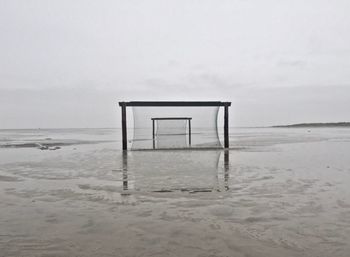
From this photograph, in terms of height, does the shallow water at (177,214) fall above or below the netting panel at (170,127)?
below

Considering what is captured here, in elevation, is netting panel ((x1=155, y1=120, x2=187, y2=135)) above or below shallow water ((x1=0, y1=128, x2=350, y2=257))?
above

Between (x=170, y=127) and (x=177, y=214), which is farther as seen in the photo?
(x=170, y=127)

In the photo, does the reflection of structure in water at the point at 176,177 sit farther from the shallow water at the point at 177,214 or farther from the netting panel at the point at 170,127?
the netting panel at the point at 170,127

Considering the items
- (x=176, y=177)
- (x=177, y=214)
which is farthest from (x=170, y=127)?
(x=177, y=214)

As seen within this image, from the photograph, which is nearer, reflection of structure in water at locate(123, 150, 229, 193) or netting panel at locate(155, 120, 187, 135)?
reflection of structure in water at locate(123, 150, 229, 193)

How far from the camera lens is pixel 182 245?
4055 millimetres

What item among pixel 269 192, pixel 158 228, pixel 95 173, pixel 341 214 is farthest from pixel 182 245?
pixel 95 173

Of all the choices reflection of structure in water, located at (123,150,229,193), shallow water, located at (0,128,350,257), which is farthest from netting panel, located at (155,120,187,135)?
shallow water, located at (0,128,350,257)

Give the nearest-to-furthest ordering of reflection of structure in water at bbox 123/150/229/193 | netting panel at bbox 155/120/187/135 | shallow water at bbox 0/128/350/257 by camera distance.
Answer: shallow water at bbox 0/128/350/257
reflection of structure in water at bbox 123/150/229/193
netting panel at bbox 155/120/187/135

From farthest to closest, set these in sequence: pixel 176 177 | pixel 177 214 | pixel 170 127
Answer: pixel 170 127, pixel 176 177, pixel 177 214

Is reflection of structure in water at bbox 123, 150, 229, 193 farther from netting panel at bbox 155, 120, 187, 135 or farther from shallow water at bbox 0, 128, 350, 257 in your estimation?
netting panel at bbox 155, 120, 187, 135

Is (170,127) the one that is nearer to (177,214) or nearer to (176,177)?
(176,177)

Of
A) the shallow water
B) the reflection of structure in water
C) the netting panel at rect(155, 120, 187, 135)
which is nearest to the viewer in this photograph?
the shallow water

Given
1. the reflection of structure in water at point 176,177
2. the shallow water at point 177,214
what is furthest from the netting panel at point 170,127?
the shallow water at point 177,214
